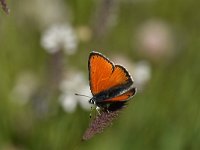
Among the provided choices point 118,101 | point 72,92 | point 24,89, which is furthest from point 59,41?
point 118,101

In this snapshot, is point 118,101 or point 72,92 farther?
point 72,92

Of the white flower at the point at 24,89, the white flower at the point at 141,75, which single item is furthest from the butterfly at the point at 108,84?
the white flower at the point at 24,89

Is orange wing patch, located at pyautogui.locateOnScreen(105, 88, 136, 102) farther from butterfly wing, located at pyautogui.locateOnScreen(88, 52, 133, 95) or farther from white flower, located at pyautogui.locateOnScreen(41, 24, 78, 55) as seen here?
white flower, located at pyautogui.locateOnScreen(41, 24, 78, 55)

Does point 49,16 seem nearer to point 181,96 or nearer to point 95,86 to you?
point 181,96

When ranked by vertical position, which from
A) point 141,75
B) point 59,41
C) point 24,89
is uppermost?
point 59,41

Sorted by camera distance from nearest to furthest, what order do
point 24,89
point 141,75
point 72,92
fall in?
1. point 72,92
2. point 141,75
3. point 24,89

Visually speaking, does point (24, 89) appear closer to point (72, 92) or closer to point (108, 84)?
point (72, 92)

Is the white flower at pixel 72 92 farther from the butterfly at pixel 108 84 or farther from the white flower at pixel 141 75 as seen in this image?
the butterfly at pixel 108 84

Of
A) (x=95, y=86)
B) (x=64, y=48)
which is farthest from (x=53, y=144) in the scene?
(x=95, y=86)
